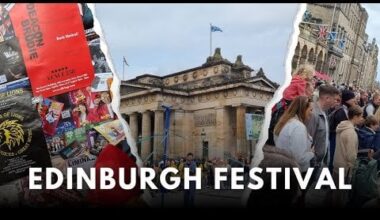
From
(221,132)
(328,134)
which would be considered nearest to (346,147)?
(328,134)

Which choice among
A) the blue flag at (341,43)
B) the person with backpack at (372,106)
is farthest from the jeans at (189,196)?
the blue flag at (341,43)

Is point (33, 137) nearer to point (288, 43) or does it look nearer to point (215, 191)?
point (215, 191)

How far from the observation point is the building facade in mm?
3604

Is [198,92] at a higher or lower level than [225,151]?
higher

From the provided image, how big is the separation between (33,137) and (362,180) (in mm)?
2426

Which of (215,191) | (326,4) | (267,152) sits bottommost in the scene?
(215,191)

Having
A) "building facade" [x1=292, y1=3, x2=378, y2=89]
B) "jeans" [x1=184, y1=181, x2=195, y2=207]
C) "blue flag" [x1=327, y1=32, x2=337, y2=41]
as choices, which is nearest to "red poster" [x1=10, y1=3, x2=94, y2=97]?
"jeans" [x1=184, y1=181, x2=195, y2=207]

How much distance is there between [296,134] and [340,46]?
2.74 ft

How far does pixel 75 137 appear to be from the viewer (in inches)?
150

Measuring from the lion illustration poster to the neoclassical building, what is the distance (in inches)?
28.8

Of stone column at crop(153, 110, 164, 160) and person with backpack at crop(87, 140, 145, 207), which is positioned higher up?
stone column at crop(153, 110, 164, 160)

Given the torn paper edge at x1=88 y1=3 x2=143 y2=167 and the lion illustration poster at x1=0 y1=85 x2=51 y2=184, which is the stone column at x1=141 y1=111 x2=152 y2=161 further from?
the lion illustration poster at x1=0 y1=85 x2=51 y2=184

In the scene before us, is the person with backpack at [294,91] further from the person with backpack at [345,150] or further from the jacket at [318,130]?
the person with backpack at [345,150]

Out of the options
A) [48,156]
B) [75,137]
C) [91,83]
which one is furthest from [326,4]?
[48,156]
